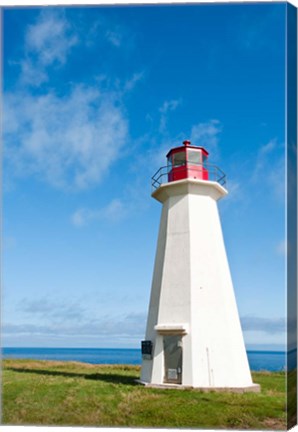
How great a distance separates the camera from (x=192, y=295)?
542 inches

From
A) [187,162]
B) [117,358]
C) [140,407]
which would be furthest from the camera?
[117,358]

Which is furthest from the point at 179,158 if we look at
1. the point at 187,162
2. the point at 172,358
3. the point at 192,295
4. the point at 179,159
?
the point at 172,358

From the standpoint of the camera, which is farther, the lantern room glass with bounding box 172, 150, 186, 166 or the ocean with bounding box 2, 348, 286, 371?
the ocean with bounding box 2, 348, 286, 371

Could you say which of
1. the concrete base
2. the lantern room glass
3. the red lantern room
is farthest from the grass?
the lantern room glass

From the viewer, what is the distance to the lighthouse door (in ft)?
44.1

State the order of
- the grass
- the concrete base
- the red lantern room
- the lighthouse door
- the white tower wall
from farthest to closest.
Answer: the red lantern room
the lighthouse door
the white tower wall
the concrete base
the grass

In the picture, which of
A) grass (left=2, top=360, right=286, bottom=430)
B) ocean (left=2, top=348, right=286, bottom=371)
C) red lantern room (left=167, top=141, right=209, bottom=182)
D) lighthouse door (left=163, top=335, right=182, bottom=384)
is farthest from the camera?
ocean (left=2, top=348, right=286, bottom=371)

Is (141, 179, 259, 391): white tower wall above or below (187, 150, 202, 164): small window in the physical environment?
below

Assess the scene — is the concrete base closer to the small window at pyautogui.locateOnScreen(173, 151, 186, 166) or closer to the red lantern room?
the red lantern room

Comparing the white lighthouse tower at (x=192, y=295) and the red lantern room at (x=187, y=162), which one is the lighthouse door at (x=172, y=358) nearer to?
the white lighthouse tower at (x=192, y=295)

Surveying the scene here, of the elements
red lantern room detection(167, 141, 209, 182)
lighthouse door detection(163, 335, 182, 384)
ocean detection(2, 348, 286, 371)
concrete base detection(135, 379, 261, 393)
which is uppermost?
red lantern room detection(167, 141, 209, 182)

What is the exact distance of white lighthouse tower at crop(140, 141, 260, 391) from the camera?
520 inches

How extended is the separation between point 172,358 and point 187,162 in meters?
5.93

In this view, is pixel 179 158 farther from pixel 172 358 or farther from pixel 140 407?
pixel 140 407
